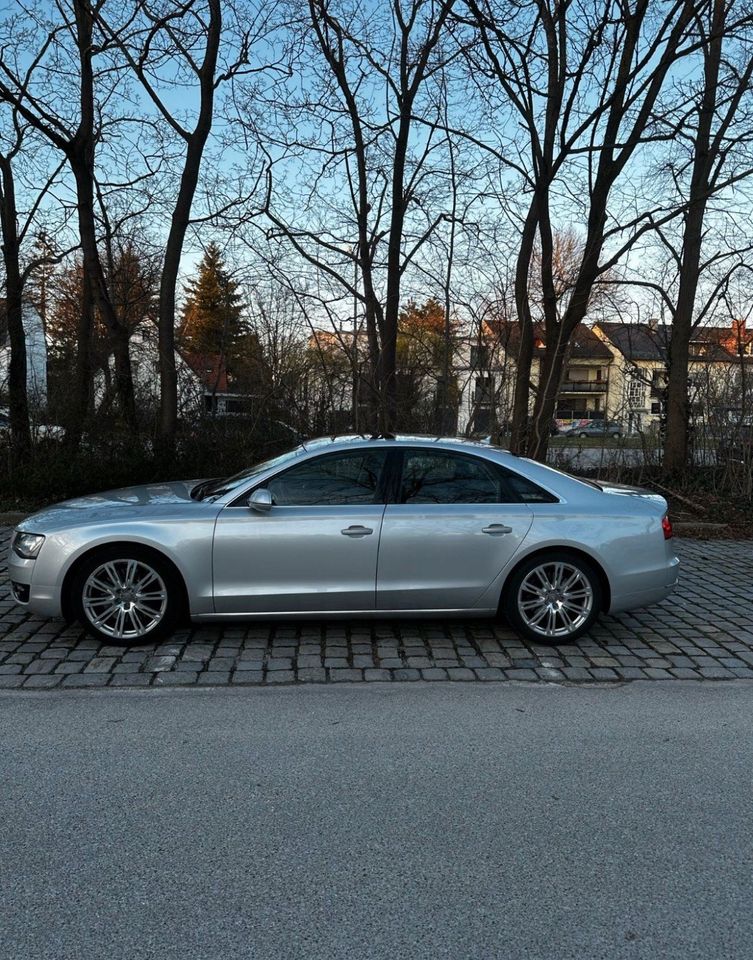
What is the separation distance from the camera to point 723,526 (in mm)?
10102

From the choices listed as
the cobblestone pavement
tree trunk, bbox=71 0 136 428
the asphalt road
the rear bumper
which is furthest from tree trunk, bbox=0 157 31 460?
the rear bumper

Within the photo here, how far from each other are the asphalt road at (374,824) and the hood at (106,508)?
1261 mm

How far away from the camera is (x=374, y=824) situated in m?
3.03

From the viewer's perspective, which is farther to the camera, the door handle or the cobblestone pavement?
the door handle

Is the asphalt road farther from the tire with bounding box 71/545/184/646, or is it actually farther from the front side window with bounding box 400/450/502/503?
the front side window with bounding box 400/450/502/503

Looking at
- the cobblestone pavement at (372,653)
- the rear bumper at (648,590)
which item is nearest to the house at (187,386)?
the cobblestone pavement at (372,653)

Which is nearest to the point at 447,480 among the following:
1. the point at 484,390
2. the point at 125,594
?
the point at 125,594

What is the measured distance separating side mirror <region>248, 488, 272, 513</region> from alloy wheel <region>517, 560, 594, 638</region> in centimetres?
192

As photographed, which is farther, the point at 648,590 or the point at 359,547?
the point at 648,590

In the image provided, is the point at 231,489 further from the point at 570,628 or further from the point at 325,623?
the point at 570,628

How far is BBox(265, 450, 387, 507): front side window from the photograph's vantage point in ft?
17.2

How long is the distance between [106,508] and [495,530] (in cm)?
279

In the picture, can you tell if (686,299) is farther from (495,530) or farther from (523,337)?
(495,530)

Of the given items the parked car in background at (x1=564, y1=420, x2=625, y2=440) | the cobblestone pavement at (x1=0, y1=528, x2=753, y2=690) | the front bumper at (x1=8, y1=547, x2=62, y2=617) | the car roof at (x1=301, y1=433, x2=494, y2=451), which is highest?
the parked car in background at (x1=564, y1=420, x2=625, y2=440)
